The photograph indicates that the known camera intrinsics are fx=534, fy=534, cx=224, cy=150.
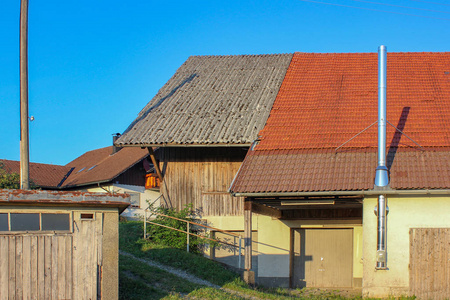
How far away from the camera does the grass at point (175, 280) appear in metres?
12.8

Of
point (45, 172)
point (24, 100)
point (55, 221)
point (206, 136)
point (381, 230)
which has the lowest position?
point (381, 230)

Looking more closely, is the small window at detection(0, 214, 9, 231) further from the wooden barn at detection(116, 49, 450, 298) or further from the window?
the wooden barn at detection(116, 49, 450, 298)

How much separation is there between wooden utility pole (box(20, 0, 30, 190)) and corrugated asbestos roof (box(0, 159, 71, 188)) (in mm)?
22547

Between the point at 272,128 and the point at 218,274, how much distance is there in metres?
4.99

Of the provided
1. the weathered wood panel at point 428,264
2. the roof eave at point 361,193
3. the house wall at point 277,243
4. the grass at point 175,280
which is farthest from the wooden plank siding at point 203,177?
the weathered wood panel at point 428,264

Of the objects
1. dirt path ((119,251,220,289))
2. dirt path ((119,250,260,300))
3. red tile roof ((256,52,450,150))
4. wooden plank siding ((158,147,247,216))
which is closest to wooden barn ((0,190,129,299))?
dirt path ((119,250,260,300))

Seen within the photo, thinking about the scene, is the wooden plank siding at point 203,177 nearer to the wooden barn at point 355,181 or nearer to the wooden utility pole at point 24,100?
the wooden barn at point 355,181

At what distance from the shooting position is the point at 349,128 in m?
16.6

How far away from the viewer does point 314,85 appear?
19672mm

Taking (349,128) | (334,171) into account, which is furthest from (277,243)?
(349,128)

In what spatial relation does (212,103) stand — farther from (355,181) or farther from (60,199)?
(60,199)

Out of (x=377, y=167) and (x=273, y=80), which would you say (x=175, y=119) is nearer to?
(x=273, y=80)

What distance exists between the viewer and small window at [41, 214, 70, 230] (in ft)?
34.6

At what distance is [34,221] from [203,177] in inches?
375
